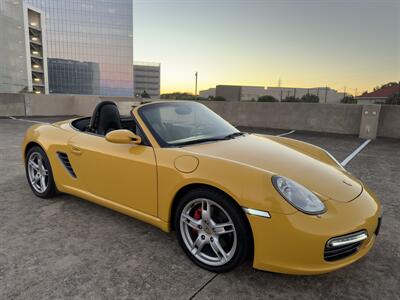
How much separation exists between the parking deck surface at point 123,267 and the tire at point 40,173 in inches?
9.9

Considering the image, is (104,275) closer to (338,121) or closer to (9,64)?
(338,121)

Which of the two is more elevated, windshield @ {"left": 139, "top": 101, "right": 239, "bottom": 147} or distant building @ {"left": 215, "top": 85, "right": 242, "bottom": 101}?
distant building @ {"left": 215, "top": 85, "right": 242, "bottom": 101}

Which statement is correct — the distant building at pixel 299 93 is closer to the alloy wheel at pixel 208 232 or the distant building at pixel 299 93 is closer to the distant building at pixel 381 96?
the distant building at pixel 381 96

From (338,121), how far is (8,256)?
1161 cm

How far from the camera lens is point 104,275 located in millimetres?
2223

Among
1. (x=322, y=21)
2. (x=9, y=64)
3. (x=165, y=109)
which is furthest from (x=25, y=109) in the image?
(x=9, y=64)

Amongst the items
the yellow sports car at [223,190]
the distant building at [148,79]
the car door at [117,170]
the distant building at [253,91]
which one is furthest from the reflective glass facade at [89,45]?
the yellow sports car at [223,190]

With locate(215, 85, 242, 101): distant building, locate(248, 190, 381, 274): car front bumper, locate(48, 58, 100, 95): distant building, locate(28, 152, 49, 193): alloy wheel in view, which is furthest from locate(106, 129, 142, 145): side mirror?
locate(48, 58, 100, 95): distant building

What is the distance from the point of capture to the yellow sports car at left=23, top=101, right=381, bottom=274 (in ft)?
6.38

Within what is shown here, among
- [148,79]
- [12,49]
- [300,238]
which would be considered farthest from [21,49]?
[300,238]

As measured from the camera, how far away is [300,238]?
1.88 meters

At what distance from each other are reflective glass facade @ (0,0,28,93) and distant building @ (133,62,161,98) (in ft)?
148

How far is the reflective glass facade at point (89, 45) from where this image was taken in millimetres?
80125

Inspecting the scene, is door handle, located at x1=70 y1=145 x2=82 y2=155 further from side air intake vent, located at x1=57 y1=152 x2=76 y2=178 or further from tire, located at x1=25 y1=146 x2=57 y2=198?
tire, located at x1=25 y1=146 x2=57 y2=198
